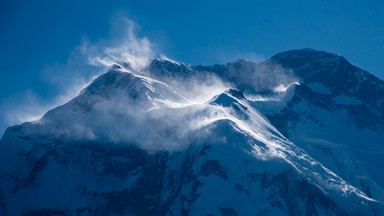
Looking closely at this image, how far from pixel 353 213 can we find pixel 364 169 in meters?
43.0

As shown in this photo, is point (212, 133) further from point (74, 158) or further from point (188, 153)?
point (74, 158)

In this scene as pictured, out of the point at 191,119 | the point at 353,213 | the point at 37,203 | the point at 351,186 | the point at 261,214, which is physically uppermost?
the point at 191,119

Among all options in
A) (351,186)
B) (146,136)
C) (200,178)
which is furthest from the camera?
(146,136)

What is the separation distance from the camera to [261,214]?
15025cm

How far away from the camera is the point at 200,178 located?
528 feet

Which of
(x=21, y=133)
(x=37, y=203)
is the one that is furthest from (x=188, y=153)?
(x=21, y=133)

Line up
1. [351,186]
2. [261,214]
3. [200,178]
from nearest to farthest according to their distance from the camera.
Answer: [261,214]
[200,178]
[351,186]

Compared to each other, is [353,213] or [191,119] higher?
[191,119]

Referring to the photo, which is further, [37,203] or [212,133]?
[212,133]

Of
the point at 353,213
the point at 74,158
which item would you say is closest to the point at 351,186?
the point at 353,213

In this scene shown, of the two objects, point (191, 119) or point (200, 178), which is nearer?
point (200, 178)

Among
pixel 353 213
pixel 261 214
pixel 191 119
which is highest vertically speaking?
pixel 191 119

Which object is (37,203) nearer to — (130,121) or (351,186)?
(130,121)

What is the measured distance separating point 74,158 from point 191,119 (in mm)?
50624
